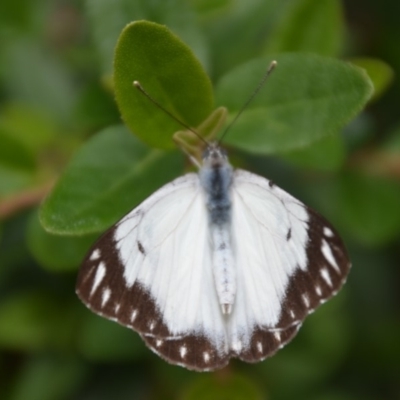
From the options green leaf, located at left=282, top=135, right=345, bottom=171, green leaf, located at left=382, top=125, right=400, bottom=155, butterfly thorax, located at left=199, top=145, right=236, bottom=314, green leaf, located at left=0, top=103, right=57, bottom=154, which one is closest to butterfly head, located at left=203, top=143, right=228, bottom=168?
butterfly thorax, located at left=199, top=145, right=236, bottom=314

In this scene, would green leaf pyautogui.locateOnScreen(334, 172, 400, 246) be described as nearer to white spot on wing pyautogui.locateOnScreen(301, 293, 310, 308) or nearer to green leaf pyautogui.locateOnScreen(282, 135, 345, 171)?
green leaf pyautogui.locateOnScreen(282, 135, 345, 171)

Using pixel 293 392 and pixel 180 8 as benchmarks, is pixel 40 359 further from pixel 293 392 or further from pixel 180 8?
pixel 180 8

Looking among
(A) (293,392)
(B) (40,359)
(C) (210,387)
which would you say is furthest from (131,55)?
(A) (293,392)

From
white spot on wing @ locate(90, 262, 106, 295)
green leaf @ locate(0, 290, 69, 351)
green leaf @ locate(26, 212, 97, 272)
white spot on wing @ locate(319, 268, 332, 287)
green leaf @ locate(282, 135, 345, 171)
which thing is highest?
green leaf @ locate(282, 135, 345, 171)

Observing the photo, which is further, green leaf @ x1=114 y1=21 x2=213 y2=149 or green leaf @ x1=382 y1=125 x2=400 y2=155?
green leaf @ x1=382 y1=125 x2=400 y2=155

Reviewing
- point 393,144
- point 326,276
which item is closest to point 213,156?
point 326,276

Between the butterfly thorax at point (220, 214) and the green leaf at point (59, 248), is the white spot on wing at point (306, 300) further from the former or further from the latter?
the green leaf at point (59, 248)
